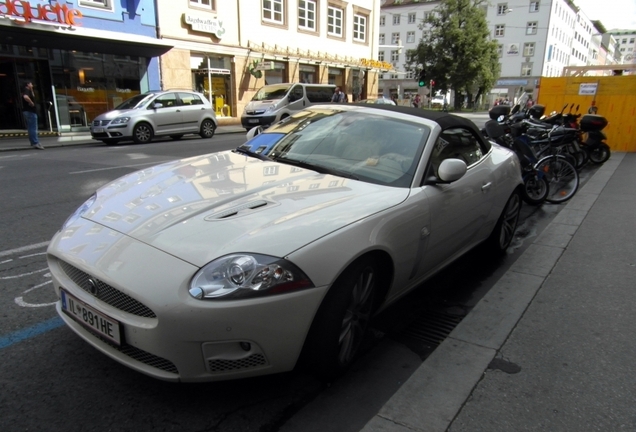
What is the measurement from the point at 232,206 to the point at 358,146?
1269 millimetres

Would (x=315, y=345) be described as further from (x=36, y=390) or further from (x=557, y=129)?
(x=557, y=129)

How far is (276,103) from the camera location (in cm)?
1898

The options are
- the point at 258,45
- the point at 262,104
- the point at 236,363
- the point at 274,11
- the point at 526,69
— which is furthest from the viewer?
the point at 526,69

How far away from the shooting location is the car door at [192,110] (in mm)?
15625

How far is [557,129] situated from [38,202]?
859 centimetres

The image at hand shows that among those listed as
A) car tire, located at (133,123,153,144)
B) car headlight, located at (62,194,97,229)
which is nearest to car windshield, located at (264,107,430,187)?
car headlight, located at (62,194,97,229)

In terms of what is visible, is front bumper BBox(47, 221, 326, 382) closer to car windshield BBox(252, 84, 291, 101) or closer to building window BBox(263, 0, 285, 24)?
car windshield BBox(252, 84, 291, 101)

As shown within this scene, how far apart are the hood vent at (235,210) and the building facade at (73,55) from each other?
652 inches

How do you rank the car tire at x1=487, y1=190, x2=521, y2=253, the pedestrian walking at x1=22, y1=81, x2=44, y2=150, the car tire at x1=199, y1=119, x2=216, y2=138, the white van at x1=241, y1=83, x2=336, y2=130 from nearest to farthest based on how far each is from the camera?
the car tire at x1=487, y1=190, x2=521, y2=253 → the pedestrian walking at x1=22, y1=81, x2=44, y2=150 → the car tire at x1=199, y1=119, x2=216, y2=138 → the white van at x1=241, y1=83, x2=336, y2=130

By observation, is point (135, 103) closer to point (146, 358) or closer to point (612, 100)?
point (146, 358)

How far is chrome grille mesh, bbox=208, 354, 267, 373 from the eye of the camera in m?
2.10

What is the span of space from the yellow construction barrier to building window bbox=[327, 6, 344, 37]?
19.1m

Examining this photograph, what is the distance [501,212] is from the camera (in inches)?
171

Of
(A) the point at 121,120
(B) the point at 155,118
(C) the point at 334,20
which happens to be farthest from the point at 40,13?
(C) the point at 334,20
